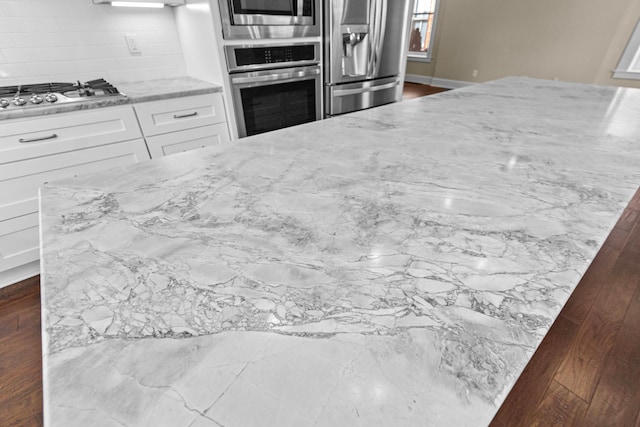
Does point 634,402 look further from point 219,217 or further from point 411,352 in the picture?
point 219,217

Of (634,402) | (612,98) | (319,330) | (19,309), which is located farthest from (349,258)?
(19,309)

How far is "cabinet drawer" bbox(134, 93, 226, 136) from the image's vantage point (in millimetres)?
1721

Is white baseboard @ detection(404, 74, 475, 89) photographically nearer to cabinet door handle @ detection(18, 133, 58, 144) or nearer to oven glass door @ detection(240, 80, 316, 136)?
oven glass door @ detection(240, 80, 316, 136)

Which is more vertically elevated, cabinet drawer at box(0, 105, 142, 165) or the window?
the window

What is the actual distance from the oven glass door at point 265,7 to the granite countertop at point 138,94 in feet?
1.48

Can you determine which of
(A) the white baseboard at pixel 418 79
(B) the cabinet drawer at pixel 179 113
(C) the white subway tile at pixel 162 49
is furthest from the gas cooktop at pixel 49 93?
(A) the white baseboard at pixel 418 79

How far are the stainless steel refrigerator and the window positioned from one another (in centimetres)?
355

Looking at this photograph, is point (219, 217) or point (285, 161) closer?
point (219, 217)

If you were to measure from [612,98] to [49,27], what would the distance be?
300 centimetres

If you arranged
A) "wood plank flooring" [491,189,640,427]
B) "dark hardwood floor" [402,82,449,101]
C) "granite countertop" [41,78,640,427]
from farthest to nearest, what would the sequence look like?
"dark hardwood floor" [402,82,449,101] < "wood plank flooring" [491,189,640,427] < "granite countertop" [41,78,640,427]

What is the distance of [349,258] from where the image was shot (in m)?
0.47

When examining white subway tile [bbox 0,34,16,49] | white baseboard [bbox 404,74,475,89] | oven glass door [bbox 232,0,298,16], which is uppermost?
oven glass door [bbox 232,0,298,16]

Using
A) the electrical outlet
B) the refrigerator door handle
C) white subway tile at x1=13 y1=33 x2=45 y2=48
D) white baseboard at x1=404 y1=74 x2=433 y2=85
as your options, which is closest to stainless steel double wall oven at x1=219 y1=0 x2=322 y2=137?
the refrigerator door handle

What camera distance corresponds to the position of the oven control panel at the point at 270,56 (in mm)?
1819
